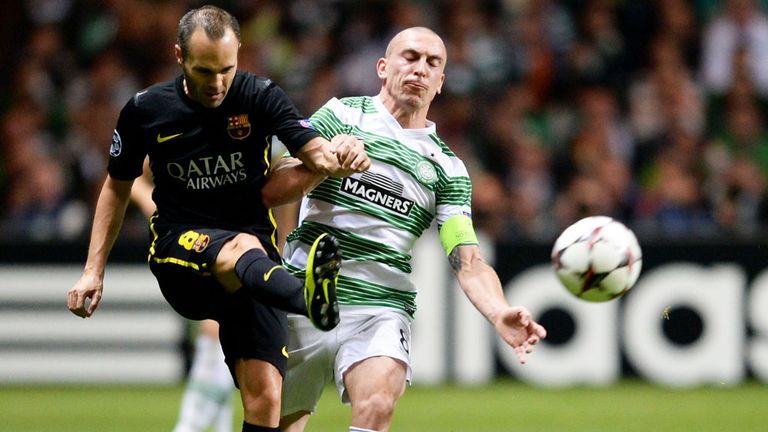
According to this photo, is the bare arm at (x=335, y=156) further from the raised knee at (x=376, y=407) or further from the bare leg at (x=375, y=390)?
the raised knee at (x=376, y=407)

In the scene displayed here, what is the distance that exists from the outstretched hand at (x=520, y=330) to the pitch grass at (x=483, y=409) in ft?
12.8

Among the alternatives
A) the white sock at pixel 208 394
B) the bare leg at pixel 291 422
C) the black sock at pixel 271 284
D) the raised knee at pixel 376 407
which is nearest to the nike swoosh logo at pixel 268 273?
the black sock at pixel 271 284

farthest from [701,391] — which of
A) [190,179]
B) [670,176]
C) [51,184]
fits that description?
[190,179]

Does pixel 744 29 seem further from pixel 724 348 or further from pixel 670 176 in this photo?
pixel 724 348

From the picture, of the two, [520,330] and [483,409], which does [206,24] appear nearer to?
[520,330]

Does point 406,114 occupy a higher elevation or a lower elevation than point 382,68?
lower

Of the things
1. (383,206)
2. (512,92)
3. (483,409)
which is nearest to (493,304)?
(383,206)

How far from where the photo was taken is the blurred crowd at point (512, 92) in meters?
12.1

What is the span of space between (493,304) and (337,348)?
0.79m

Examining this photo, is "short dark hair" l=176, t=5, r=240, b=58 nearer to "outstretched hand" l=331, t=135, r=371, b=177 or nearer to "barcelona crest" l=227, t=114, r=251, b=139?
"barcelona crest" l=227, t=114, r=251, b=139

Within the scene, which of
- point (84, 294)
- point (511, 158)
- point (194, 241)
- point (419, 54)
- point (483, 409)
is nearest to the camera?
point (194, 241)

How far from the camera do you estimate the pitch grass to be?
9.36 m

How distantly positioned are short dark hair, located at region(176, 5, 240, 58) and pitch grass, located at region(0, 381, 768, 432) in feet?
14.7

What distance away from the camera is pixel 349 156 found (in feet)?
17.6
